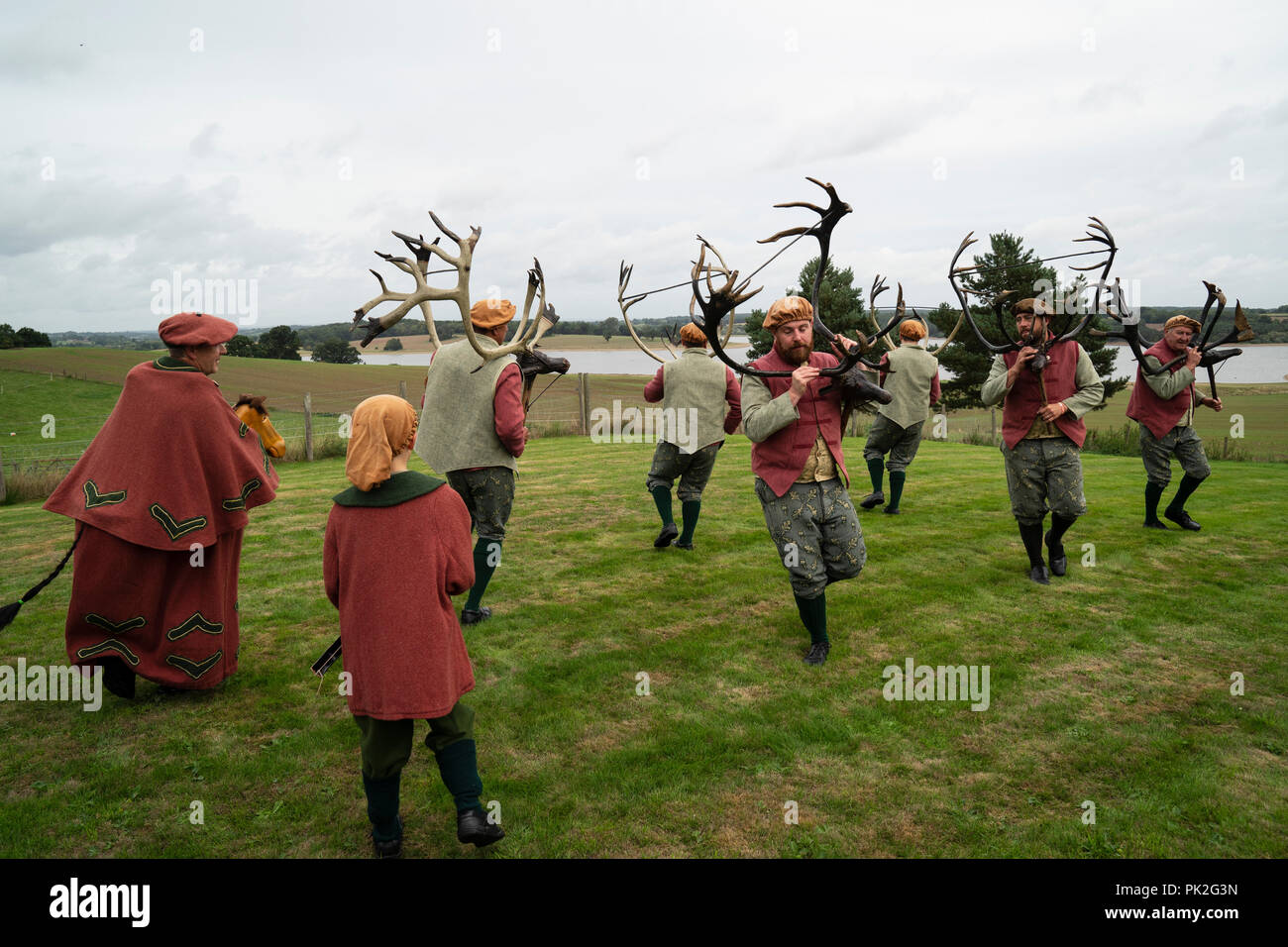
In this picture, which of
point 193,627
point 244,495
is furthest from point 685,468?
point 193,627

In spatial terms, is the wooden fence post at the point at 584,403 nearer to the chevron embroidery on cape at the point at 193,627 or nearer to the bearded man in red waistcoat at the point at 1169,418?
the bearded man in red waistcoat at the point at 1169,418

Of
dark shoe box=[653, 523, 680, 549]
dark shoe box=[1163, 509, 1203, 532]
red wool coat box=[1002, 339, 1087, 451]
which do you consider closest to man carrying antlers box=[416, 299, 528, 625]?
dark shoe box=[653, 523, 680, 549]

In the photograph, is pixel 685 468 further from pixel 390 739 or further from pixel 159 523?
pixel 390 739

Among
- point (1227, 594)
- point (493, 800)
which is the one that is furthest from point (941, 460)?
point (493, 800)

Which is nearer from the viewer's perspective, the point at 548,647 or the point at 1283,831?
the point at 1283,831

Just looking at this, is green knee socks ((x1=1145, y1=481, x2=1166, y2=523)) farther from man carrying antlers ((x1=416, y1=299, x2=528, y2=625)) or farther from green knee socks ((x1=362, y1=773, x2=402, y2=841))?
green knee socks ((x1=362, y1=773, x2=402, y2=841))

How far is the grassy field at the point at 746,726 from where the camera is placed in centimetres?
300

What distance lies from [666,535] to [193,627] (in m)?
4.33

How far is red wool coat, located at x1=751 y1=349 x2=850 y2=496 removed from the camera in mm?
4531

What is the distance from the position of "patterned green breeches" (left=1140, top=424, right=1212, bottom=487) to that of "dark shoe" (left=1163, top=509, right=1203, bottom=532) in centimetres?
→ 38

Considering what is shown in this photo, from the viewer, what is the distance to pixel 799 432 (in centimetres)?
456
